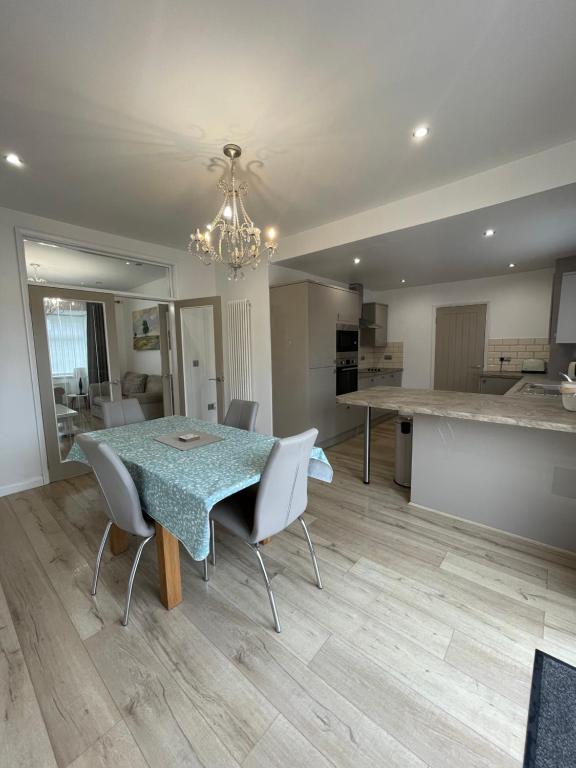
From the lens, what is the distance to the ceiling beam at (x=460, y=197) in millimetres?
2053

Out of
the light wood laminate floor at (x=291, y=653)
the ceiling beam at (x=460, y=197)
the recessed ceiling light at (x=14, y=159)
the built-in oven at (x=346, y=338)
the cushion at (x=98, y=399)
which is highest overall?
the recessed ceiling light at (x=14, y=159)

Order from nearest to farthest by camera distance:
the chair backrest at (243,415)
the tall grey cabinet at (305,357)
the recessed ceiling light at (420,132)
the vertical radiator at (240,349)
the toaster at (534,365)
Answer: the recessed ceiling light at (420,132) < the chair backrest at (243,415) < the tall grey cabinet at (305,357) < the vertical radiator at (240,349) < the toaster at (534,365)

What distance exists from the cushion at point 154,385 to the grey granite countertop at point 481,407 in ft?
12.1

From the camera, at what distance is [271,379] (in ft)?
13.4

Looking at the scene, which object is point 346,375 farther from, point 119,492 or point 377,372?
point 119,492

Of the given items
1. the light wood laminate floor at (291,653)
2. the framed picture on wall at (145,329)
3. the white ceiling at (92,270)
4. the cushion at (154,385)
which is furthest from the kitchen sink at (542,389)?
the framed picture on wall at (145,329)

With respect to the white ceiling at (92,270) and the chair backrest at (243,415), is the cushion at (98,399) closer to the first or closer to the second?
the white ceiling at (92,270)

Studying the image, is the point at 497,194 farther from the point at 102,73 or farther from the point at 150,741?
the point at 150,741

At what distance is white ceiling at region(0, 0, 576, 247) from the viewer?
48.4 inches

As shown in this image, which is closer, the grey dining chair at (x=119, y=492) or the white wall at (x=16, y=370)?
the grey dining chair at (x=119, y=492)

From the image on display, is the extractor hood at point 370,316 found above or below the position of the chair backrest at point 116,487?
above

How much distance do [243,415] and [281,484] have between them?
1276 mm

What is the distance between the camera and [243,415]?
2.68 m

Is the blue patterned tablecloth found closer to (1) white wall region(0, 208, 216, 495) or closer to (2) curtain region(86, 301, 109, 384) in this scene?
(1) white wall region(0, 208, 216, 495)
